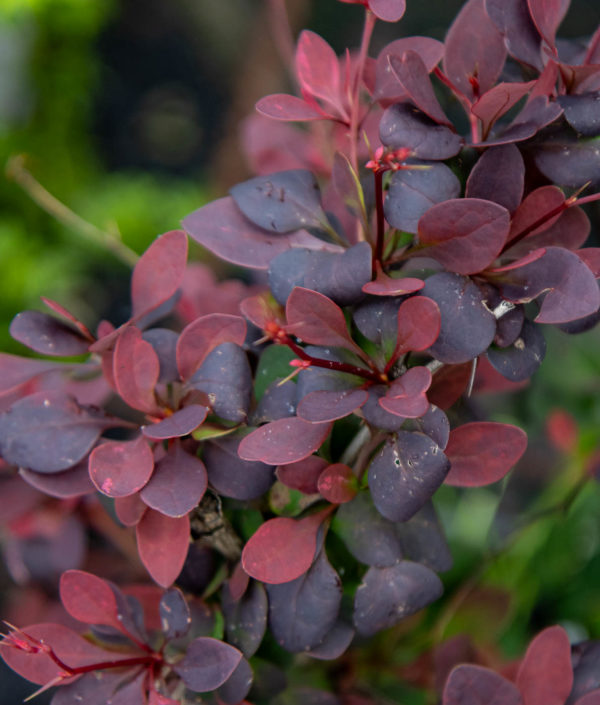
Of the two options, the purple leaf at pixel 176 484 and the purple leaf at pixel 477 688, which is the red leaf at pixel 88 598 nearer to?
the purple leaf at pixel 176 484

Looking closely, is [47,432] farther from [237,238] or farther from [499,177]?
[499,177]

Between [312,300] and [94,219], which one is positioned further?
[94,219]

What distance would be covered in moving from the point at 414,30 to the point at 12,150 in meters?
0.89

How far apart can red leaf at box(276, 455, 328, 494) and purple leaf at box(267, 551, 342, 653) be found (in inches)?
1.9

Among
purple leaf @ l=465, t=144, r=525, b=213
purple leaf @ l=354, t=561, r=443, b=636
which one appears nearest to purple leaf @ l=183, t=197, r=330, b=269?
purple leaf @ l=465, t=144, r=525, b=213

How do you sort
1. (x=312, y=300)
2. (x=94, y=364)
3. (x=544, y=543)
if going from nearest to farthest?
(x=312, y=300) < (x=94, y=364) < (x=544, y=543)

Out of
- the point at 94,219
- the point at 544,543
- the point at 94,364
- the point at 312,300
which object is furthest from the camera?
the point at 94,219

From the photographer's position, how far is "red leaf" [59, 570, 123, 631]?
17.5 inches

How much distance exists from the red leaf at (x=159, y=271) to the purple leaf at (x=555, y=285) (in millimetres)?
202

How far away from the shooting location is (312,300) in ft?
1.24

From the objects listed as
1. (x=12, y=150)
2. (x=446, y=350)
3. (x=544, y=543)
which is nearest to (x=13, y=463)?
(x=446, y=350)

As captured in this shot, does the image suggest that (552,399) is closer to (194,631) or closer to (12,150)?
(194,631)

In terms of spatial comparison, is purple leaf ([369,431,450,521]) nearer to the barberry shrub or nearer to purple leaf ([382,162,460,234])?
the barberry shrub

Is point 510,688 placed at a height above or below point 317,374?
below
